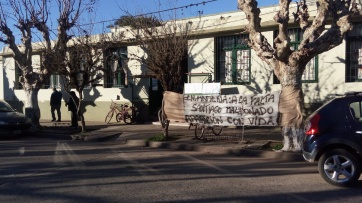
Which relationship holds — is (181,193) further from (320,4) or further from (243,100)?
(320,4)

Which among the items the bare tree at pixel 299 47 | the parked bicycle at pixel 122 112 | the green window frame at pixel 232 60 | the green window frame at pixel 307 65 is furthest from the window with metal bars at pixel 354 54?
the parked bicycle at pixel 122 112

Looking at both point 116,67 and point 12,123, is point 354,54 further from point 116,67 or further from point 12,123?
point 12,123

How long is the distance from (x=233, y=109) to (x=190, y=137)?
228cm

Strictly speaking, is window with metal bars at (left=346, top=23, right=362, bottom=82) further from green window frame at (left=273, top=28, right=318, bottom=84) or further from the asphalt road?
the asphalt road

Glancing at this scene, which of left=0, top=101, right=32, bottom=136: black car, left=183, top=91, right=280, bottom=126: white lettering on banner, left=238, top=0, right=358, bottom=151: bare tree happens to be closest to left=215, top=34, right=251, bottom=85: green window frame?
left=183, top=91, right=280, bottom=126: white lettering on banner

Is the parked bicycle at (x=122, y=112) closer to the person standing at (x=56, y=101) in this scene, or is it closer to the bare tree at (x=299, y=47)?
the person standing at (x=56, y=101)

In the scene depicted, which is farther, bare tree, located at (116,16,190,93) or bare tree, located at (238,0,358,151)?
bare tree, located at (116,16,190,93)

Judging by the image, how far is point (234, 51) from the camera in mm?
16375

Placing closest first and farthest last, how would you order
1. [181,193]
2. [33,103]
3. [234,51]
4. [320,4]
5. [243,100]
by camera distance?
[181,193]
[320,4]
[243,100]
[234,51]
[33,103]

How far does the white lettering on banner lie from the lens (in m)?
11.1

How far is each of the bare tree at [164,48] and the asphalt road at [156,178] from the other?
364 centimetres

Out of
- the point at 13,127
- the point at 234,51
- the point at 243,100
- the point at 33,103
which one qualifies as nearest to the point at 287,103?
the point at 243,100

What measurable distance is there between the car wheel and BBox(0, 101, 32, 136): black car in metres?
11.7

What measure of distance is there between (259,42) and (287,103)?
179cm
